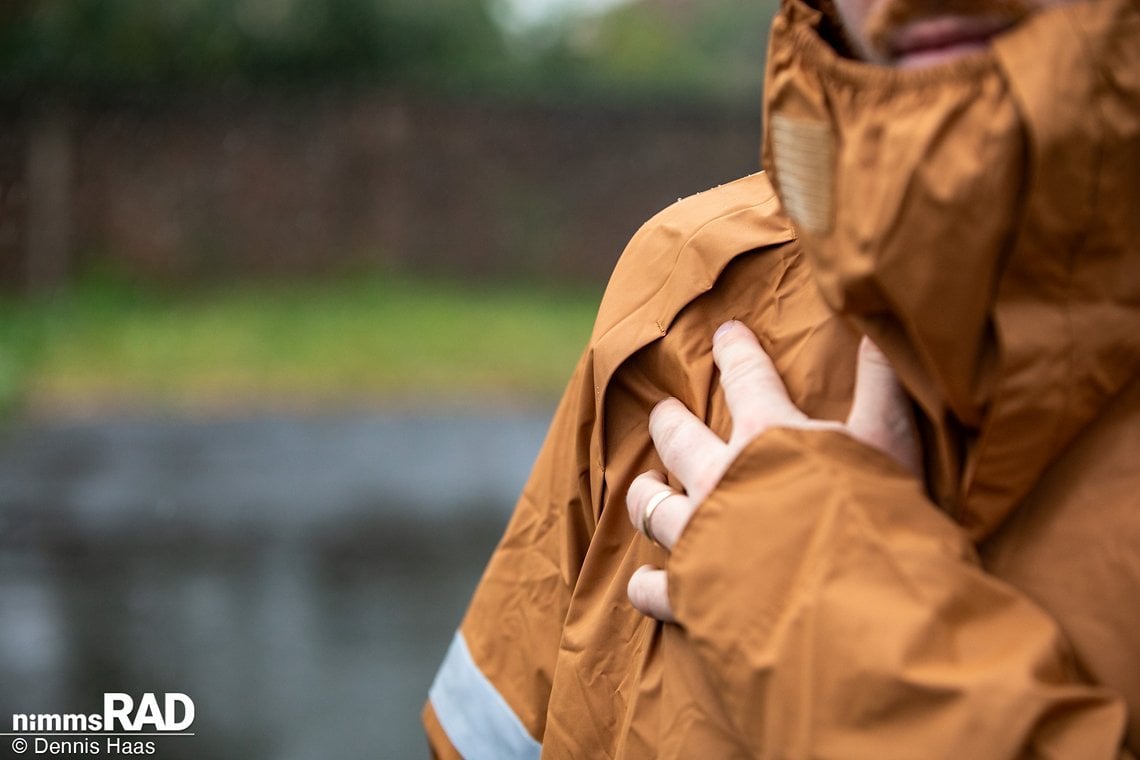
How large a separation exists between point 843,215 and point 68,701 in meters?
4.05

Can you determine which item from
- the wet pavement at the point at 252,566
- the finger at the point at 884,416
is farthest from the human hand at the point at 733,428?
the wet pavement at the point at 252,566

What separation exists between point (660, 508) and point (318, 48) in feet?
41.2

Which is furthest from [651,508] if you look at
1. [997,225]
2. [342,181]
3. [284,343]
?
[342,181]

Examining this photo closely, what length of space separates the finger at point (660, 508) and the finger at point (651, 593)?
40 millimetres

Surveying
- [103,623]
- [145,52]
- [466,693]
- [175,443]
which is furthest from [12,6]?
[466,693]

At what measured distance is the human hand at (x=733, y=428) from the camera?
3.60ft

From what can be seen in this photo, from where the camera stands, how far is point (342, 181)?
38.9 feet

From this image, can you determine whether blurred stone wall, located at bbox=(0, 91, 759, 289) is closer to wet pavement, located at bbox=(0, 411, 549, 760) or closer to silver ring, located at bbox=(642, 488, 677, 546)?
wet pavement, located at bbox=(0, 411, 549, 760)

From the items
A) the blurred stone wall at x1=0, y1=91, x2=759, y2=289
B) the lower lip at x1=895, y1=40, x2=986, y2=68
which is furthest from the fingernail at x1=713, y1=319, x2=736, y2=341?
the blurred stone wall at x1=0, y1=91, x2=759, y2=289

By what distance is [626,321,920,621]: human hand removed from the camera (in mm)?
1098

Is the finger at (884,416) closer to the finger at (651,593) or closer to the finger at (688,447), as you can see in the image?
the finger at (688,447)

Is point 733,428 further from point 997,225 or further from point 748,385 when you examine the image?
point 997,225

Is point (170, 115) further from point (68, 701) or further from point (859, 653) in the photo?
point (859, 653)

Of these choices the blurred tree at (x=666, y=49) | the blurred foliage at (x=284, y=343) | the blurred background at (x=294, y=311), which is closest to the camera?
the blurred background at (x=294, y=311)
